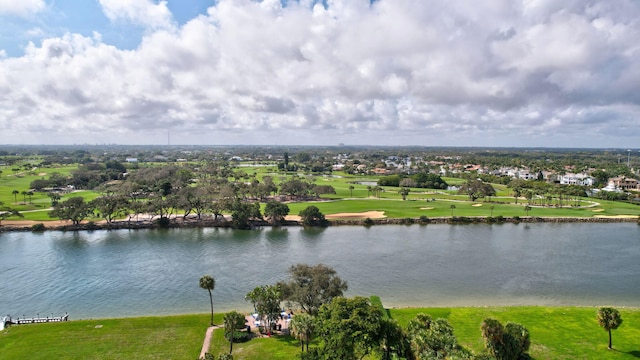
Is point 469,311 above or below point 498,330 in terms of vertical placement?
below

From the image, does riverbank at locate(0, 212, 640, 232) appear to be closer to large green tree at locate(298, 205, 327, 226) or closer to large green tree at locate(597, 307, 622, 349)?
large green tree at locate(298, 205, 327, 226)

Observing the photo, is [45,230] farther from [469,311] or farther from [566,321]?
[566,321]

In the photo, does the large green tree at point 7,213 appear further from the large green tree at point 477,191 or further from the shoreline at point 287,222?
the large green tree at point 477,191

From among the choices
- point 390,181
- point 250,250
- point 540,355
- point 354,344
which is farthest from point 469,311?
point 390,181

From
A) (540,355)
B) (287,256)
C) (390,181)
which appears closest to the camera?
(540,355)

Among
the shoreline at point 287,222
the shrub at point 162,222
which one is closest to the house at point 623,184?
the shoreline at point 287,222

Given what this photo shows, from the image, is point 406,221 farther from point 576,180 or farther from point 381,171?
point 381,171

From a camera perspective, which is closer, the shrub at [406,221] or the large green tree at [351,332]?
the large green tree at [351,332]

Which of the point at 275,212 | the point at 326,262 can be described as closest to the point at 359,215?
the point at 275,212
